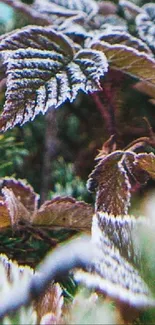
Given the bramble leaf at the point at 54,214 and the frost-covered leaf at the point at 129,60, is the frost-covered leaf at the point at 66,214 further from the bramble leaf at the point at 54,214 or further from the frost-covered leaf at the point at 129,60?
the frost-covered leaf at the point at 129,60

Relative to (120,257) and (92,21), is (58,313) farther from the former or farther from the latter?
(92,21)

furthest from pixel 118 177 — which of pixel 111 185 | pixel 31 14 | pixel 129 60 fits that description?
pixel 31 14

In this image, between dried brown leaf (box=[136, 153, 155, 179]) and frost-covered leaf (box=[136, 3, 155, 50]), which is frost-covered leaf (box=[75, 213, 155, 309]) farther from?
frost-covered leaf (box=[136, 3, 155, 50])

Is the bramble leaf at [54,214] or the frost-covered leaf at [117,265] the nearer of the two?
the frost-covered leaf at [117,265]

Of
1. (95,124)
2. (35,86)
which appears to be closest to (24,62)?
(35,86)

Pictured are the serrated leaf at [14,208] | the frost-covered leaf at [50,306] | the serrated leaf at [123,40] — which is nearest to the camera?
the frost-covered leaf at [50,306]

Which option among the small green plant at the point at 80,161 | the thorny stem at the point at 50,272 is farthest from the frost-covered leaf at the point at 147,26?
the thorny stem at the point at 50,272
